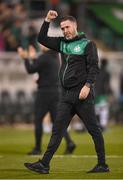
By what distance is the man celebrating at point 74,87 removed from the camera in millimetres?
13164

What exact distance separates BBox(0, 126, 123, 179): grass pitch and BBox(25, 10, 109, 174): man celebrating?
12.7 inches

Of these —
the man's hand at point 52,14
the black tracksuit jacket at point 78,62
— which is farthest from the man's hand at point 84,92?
the man's hand at point 52,14

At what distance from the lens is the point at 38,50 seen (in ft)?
90.8

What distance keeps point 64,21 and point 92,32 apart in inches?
733

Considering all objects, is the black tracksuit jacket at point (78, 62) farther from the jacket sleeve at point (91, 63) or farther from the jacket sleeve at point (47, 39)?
the jacket sleeve at point (47, 39)

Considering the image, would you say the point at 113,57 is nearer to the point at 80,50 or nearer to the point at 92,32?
the point at 92,32

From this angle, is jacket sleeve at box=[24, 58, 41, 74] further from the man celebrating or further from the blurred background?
the blurred background

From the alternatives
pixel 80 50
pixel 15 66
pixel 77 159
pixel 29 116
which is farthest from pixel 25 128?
pixel 80 50

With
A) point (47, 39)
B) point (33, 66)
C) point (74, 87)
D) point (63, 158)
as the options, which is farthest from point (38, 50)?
point (74, 87)

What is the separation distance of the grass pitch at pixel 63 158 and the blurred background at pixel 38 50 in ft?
8.31

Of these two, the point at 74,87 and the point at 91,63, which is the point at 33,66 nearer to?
the point at 74,87

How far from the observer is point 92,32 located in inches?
1251

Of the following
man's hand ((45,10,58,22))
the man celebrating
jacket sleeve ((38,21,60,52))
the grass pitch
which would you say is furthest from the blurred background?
man's hand ((45,10,58,22))

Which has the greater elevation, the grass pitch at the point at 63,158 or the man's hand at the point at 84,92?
the man's hand at the point at 84,92
